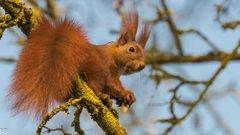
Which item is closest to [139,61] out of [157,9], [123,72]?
[123,72]

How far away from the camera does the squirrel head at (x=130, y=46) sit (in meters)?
3.24

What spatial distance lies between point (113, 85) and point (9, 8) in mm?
860

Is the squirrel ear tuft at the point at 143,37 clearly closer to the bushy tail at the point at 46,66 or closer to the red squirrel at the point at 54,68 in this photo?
the red squirrel at the point at 54,68

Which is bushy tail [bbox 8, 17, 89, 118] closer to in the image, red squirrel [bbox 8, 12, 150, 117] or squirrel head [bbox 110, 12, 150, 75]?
red squirrel [bbox 8, 12, 150, 117]

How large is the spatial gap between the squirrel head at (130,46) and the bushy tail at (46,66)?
0.71 m

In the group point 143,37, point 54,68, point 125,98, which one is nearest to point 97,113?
point 54,68

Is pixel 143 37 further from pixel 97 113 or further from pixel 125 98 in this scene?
pixel 97 113

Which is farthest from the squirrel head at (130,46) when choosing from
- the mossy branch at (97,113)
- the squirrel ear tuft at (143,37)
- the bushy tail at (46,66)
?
the mossy branch at (97,113)

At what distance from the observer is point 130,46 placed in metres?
3.33

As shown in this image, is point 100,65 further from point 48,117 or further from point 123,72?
point 48,117

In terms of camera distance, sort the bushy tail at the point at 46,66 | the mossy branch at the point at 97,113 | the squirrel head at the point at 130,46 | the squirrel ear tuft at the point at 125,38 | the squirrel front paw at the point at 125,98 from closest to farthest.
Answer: the mossy branch at the point at 97,113 → the bushy tail at the point at 46,66 → the squirrel front paw at the point at 125,98 → the squirrel head at the point at 130,46 → the squirrel ear tuft at the point at 125,38

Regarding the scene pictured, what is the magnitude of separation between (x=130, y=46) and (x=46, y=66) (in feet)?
3.42

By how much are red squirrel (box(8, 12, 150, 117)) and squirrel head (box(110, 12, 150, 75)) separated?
0.98 ft

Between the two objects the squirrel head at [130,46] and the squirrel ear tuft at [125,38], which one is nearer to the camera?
the squirrel head at [130,46]
